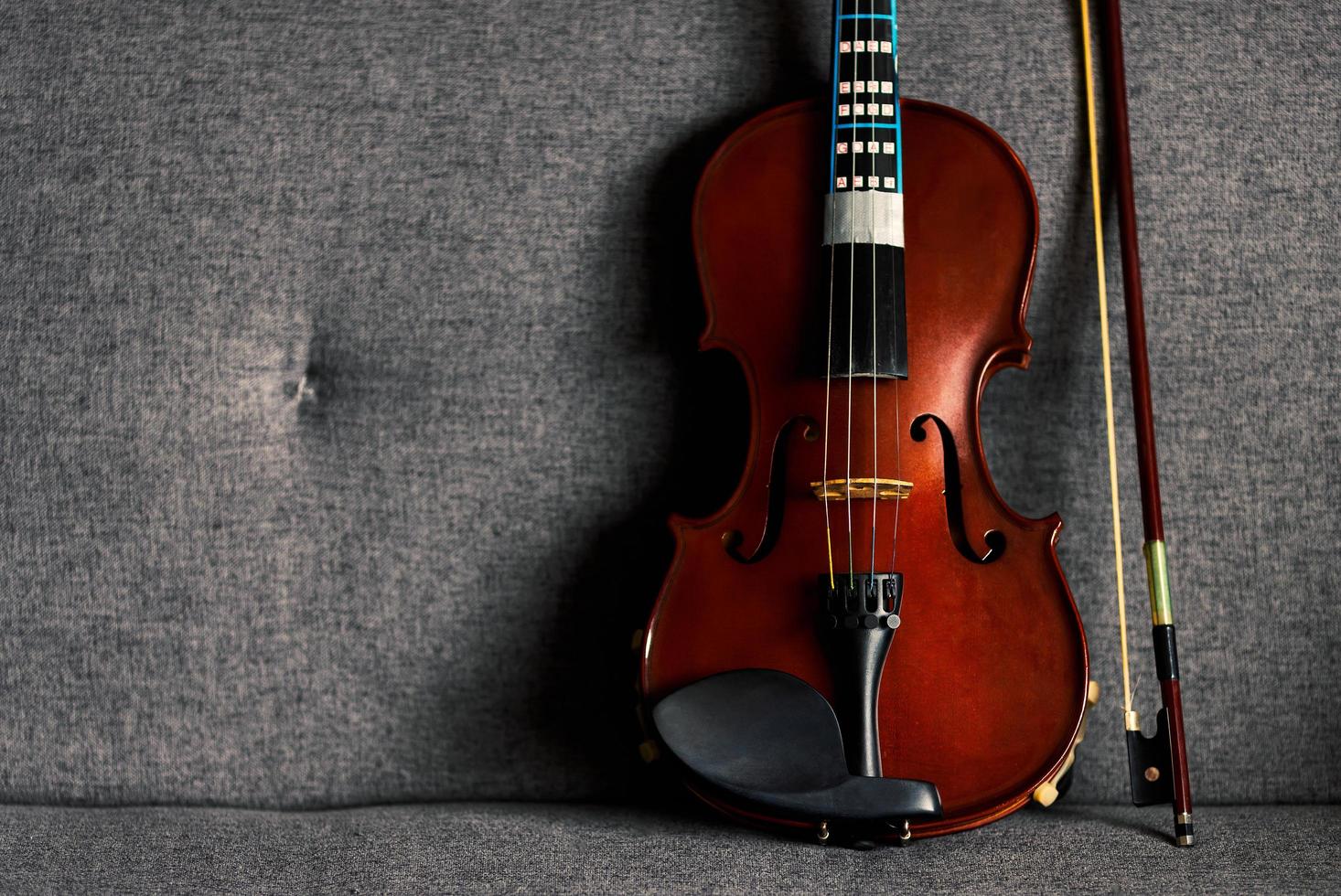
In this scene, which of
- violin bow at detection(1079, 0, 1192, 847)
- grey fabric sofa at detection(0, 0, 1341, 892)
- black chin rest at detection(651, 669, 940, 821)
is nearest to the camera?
black chin rest at detection(651, 669, 940, 821)

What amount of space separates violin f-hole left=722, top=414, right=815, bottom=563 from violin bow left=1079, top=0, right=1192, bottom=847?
0.30 meters

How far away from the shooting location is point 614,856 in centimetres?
87

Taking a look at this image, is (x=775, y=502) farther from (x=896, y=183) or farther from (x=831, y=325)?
(x=896, y=183)

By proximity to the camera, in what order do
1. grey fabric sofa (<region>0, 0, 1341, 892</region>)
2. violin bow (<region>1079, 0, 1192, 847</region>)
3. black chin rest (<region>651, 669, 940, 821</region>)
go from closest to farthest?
black chin rest (<region>651, 669, 940, 821</region>) → violin bow (<region>1079, 0, 1192, 847</region>) → grey fabric sofa (<region>0, 0, 1341, 892</region>)

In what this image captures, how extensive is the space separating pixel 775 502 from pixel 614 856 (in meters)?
0.34

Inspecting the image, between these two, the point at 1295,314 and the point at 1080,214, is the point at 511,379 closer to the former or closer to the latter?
the point at 1080,214

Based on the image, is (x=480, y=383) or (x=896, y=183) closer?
(x=896, y=183)

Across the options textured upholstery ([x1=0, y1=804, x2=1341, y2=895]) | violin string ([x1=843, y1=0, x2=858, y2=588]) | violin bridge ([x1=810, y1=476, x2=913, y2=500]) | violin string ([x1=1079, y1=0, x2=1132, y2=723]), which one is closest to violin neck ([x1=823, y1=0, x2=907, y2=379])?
violin string ([x1=843, y1=0, x2=858, y2=588])

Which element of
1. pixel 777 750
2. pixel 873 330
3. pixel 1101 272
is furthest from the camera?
pixel 1101 272

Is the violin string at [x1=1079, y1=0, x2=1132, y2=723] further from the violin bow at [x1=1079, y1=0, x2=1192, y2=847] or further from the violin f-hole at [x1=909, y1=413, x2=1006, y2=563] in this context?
the violin f-hole at [x1=909, y1=413, x2=1006, y2=563]

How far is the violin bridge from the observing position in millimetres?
879

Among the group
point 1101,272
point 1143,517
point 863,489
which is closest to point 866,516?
point 863,489

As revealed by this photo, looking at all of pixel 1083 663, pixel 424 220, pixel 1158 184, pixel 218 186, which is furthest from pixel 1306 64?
pixel 218 186

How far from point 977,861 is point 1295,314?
2.23 feet
